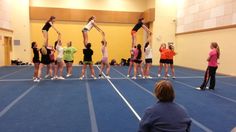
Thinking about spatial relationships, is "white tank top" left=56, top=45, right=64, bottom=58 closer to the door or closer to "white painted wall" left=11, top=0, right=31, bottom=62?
the door

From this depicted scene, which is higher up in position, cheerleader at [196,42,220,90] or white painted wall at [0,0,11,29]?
white painted wall at [0,0,11,29]

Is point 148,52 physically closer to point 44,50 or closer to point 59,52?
point 59,52

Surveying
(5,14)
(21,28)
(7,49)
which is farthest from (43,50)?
(21,28)

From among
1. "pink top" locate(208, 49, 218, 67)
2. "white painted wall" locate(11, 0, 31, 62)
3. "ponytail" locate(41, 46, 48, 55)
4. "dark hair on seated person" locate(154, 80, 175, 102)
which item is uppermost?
"white painted wall" locate(11, 0, 31, 62)

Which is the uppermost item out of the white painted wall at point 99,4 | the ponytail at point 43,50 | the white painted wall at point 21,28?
the white painted wall at point 99,4

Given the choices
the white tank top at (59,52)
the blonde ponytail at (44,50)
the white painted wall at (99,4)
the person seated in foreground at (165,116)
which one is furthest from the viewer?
the white painted wall at (99,4)

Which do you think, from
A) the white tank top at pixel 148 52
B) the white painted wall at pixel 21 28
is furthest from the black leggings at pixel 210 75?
the white painted wall at pixel 21 28

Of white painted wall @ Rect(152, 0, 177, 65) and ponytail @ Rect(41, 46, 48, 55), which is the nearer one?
ponytail @ Rect(41, 46, 48, 55)

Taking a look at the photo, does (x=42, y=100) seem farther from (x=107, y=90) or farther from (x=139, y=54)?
(x=139, y=54)

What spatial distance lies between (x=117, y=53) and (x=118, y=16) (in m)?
2.96

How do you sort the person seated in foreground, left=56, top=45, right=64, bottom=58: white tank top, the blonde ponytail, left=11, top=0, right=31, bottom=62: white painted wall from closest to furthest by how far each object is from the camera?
the person seated in foreground < the blonde ponytail < left=56, top=45, right=64, bottom=58: white tank top < left=11, top=0, right=31, bottom=62: white painted wall

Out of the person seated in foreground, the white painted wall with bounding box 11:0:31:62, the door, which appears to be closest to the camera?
the person seated in foreground

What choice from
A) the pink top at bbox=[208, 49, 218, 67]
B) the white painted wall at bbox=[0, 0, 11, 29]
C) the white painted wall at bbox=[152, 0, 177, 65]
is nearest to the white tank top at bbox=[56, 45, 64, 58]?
the pink top at bbox=[208, 49, 218, 67]

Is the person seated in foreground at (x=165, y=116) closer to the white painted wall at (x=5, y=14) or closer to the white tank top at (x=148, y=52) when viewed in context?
the white tank top at (x=148, y=52)
